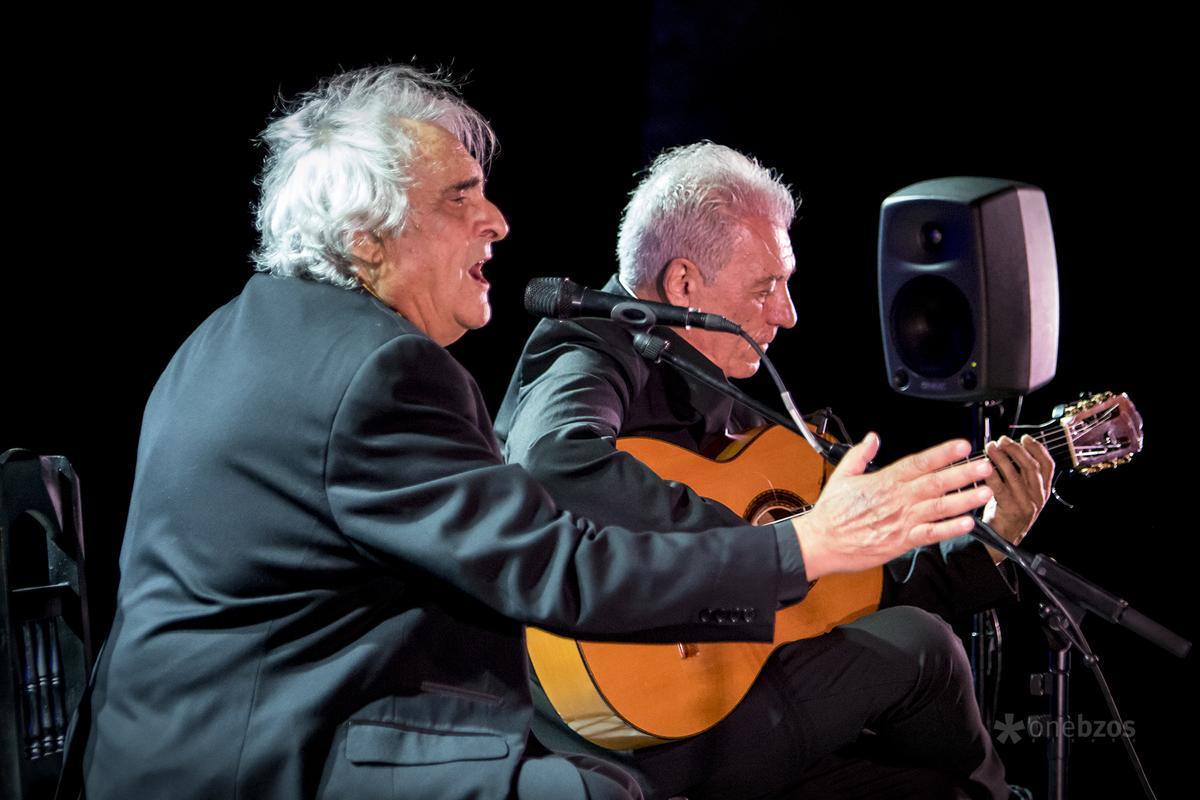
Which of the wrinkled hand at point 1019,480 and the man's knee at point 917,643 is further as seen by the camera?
the wrinkled hand at point 1019,480

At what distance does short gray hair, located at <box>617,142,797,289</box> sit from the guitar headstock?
0.94 meters

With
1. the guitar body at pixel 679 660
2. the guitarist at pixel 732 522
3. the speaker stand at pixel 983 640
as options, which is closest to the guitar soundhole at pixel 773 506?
the guitar body at pixel 679 660

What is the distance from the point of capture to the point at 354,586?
1.58 m

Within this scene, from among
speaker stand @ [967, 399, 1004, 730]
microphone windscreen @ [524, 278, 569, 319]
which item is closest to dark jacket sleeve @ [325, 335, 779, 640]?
microphone windscreen @ [524, 278, 569, 319]

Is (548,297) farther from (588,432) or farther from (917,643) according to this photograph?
(917,643)

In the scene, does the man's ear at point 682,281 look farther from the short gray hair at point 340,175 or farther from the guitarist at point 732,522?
the short gray hair at point 340,175

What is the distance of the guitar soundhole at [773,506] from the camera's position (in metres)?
2.78

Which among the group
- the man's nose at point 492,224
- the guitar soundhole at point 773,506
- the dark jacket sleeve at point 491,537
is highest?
the man's nose at point 492,224

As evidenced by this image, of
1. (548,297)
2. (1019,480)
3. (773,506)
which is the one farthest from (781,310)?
(548,297)

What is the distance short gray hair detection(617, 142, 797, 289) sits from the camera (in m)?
3.09

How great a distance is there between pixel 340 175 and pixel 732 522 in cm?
105

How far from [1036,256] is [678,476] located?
40.6 inches

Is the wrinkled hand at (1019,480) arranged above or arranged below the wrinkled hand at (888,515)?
below

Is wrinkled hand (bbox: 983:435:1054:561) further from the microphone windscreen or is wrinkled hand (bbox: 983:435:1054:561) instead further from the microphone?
the microphone windscreen
